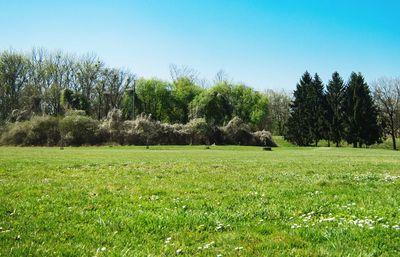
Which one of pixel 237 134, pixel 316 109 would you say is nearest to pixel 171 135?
pixel 237 134

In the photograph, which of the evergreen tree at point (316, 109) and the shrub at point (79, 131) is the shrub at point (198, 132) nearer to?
the shrub at point (79, 131)

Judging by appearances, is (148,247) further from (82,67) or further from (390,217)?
(82,67)

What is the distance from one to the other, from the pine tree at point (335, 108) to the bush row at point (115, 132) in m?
16.7

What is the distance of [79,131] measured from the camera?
239 feet

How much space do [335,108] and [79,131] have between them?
5979 centimetres

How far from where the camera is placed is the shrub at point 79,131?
7194cm

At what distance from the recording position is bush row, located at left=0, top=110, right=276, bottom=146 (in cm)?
7162

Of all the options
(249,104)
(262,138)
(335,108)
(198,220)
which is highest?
(249,104)

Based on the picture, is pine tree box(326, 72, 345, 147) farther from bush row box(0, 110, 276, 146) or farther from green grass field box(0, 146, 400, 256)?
green grass field box(0, 146, 400, 256)

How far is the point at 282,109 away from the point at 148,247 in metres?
128

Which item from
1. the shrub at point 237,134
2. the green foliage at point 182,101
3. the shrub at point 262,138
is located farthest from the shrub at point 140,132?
the green foliage at point 182,101

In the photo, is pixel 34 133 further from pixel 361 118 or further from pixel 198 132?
pixel 361 118

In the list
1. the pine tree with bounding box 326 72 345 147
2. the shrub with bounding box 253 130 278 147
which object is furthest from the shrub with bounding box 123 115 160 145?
the pine tree with bounding box 326 72 345 147

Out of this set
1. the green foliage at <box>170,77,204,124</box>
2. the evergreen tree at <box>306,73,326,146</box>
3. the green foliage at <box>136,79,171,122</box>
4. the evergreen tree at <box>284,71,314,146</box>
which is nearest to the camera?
the evergreen tree at <box>306,73,326,146</box>
